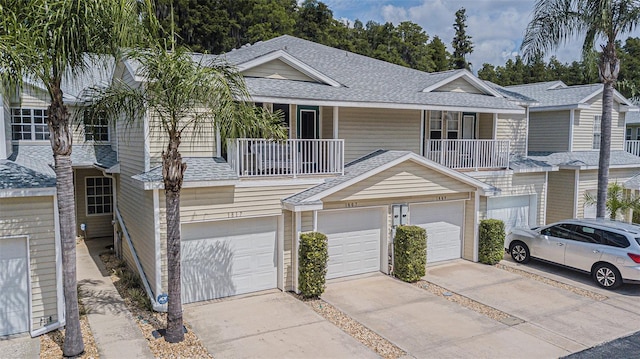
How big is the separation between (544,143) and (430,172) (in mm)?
9631

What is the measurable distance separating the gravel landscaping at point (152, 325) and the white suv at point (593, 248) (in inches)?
420

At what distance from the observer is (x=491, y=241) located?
14.6m

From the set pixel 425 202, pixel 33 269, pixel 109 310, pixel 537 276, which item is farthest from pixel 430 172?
pixel 33 269

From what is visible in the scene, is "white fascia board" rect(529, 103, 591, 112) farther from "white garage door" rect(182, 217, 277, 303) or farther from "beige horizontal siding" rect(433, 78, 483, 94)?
"white garage door" rect(182, 217, 277, 303)

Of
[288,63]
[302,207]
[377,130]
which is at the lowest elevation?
[302,207]

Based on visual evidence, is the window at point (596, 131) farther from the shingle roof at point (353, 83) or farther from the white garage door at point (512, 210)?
the shingle roof at point (353, 83)

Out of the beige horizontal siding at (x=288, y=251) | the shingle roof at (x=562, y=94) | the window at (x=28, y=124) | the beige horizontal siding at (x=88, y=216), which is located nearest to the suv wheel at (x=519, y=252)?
the shingle roof at (x=562, y=94)

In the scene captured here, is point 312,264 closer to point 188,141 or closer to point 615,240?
point 188,141

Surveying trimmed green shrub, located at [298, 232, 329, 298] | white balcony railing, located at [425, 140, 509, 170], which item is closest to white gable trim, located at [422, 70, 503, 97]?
white balcony railing, located at [425, 140, 509, 170]

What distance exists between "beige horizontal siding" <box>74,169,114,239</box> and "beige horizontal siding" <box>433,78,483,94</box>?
13.7 m

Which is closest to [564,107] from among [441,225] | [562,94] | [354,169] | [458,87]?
[562,94]

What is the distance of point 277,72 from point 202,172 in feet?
13.3

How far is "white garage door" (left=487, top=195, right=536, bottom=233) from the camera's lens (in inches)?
647

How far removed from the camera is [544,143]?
2016 cm
